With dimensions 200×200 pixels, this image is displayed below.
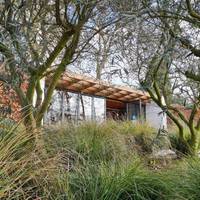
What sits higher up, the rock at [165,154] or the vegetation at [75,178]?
the vegetation at [75,178]

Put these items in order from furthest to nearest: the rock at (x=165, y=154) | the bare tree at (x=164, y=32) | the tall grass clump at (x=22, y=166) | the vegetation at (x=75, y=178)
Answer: the rock at (x=165, y=154), the bare tree at (x=164, y=32), the vegetation at (x=75, y=178), the tall grass clump at (x=22, y=166)

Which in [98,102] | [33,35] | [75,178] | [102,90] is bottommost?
[75,178]

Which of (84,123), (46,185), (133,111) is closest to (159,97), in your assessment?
(84,123)

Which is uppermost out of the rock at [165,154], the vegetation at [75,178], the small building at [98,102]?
the small building at [98,102]

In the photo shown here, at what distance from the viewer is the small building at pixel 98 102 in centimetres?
1290

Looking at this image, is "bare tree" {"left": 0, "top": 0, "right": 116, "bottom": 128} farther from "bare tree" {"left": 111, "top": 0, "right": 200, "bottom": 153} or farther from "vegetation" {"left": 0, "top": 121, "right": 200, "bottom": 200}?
"vegetation" {"left": 0, "top": 121, "right": 200, "bottom": 200}

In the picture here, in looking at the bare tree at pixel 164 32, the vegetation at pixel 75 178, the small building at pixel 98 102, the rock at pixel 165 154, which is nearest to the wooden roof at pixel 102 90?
the small building at pixel 98 102

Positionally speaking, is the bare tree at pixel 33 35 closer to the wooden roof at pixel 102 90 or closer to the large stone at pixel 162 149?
the large stone at pixel 162 149

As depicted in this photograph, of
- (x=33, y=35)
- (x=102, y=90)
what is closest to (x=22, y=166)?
(x=33, y=35)

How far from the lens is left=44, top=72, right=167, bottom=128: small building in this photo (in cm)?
1290

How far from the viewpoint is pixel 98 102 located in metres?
17.6

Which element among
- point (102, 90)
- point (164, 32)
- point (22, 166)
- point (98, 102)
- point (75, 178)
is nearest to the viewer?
point (22, 166)

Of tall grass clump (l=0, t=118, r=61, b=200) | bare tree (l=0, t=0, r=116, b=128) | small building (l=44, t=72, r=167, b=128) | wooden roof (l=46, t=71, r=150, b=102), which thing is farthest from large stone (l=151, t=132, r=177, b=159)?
wooden roof (l=46, t=71, r=150, b=102)

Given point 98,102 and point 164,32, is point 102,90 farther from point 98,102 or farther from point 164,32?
point 164,32
